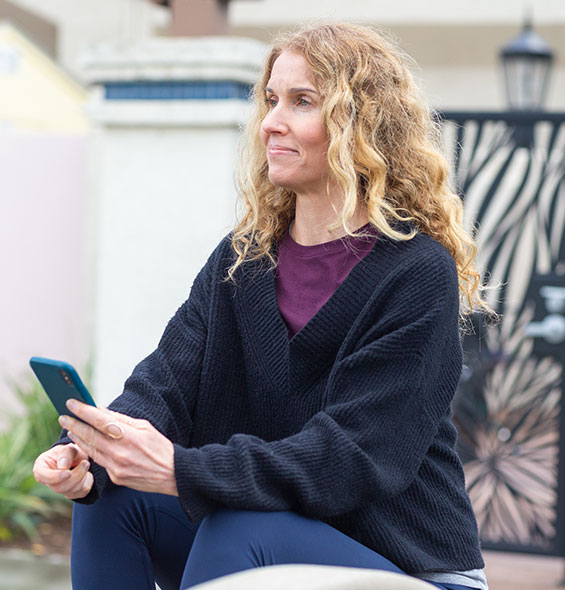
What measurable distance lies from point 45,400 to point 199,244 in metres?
1.19

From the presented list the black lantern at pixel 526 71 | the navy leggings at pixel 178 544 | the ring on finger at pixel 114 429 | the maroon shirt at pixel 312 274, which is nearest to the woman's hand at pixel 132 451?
the ring on finger at pixel 114 429

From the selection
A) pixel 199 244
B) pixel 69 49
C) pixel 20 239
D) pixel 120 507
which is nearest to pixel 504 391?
pixel 199 244

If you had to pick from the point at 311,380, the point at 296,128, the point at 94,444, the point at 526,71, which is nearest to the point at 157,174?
the point at 296,128

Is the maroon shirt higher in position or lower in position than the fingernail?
higher

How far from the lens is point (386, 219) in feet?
6.61

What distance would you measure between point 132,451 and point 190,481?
0.37ft

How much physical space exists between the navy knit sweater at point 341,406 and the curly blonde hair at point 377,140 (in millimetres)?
87

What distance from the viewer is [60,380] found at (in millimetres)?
1748

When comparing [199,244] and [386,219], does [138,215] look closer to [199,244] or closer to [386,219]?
[199,244]

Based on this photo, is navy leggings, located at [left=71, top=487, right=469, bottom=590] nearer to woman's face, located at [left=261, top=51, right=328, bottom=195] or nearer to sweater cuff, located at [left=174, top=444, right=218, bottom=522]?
sweater cuff, located at [left=174, top=444, right=218, bottom=522]

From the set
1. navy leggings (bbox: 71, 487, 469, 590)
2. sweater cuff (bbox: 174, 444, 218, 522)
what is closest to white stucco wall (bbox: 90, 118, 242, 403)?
navy leggings (bbox: 71, 487, 469, 590)

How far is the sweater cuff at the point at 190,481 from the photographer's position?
5.74 ft

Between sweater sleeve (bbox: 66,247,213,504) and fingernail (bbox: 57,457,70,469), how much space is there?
0.32 ft

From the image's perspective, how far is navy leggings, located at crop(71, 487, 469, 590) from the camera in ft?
5.76
